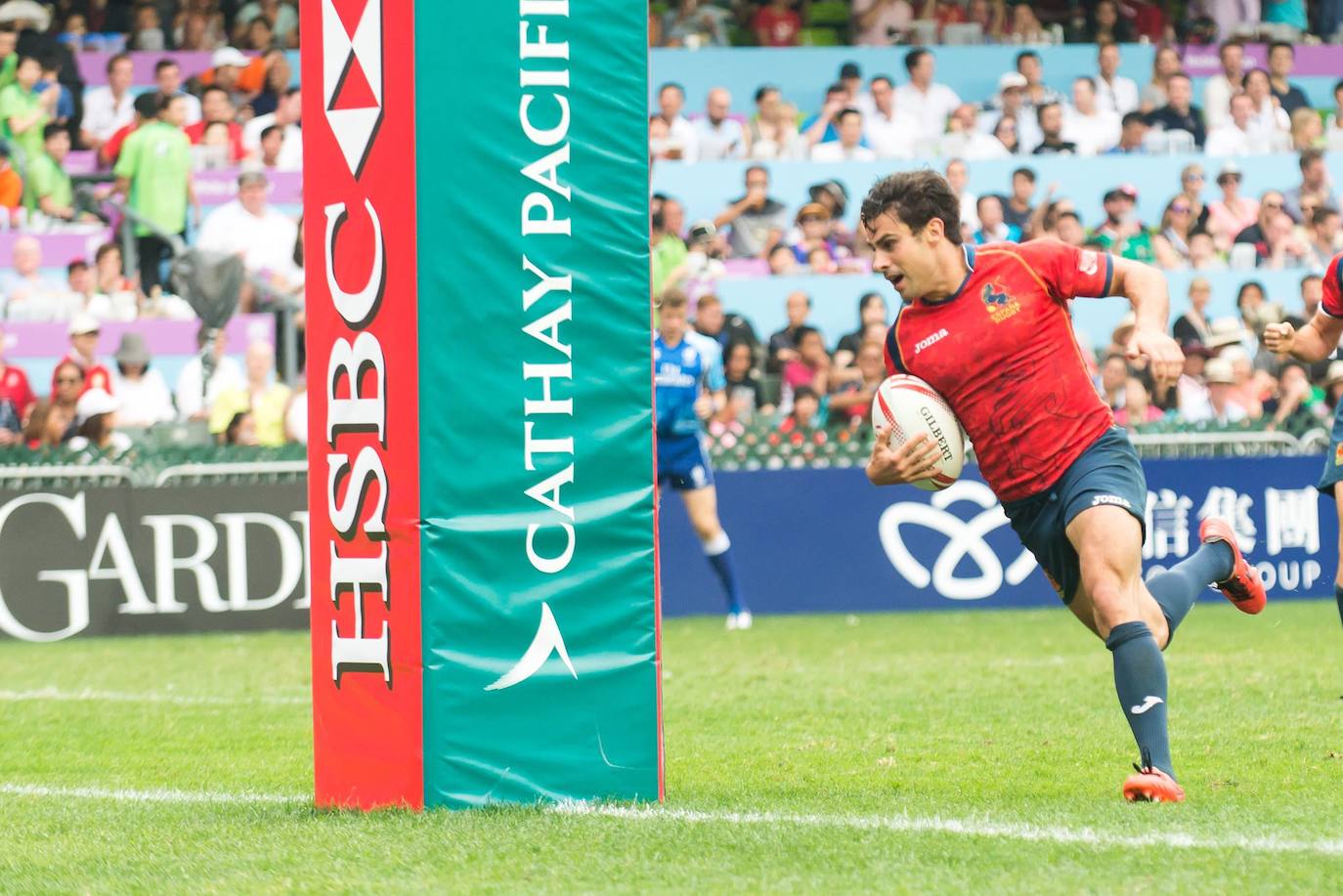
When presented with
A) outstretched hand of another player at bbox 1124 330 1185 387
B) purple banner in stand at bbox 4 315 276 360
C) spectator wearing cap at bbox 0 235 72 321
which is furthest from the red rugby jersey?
spectator wearing cap at bbox 0 235 72 321

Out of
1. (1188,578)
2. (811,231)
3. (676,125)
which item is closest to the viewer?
(1188,578)

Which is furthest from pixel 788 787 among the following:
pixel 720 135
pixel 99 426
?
pixel 720 135

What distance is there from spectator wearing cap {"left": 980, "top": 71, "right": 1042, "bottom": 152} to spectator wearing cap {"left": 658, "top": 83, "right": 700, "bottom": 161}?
321cm

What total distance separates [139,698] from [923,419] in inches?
212

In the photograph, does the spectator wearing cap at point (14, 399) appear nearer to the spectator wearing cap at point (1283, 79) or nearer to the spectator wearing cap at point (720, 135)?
the spectator wearing cap at point (720, 135)

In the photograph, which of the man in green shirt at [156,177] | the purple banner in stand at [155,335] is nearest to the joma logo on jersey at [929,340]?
the purple banner in stand at [155,335]

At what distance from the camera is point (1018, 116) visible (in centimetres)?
2006

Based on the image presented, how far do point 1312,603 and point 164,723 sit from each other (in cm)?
902

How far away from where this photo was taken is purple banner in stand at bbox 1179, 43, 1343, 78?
72.2ft

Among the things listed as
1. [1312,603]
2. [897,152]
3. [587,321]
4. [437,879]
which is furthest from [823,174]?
[437,879]

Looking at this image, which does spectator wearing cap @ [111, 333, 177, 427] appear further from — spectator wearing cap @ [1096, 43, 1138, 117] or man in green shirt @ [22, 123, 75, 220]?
spectator wearing cap @ [1096, 43, 1138, 117]

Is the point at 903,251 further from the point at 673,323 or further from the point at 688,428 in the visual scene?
the point at 673,323

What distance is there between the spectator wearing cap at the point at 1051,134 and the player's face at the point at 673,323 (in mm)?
7316

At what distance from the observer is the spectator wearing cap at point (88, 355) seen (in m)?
15.1
